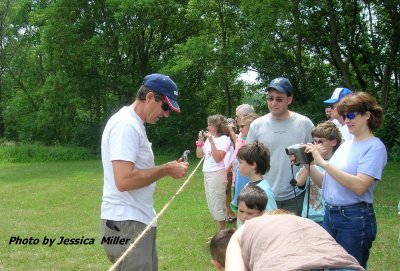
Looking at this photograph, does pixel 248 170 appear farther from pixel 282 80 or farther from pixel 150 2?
pixel 150 2

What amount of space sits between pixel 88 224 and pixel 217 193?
262 centimetres

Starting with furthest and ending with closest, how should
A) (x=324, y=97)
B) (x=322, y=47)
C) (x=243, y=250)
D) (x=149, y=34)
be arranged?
(x=149, y=34)
(x=322, y=47)
(x=324, y=97)
(x=243, y=250)

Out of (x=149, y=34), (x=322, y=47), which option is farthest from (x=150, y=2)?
(x=322, y=47)

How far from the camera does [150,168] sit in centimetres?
285

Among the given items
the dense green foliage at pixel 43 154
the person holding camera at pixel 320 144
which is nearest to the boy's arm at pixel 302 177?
the person holding camera at pixel 320 144

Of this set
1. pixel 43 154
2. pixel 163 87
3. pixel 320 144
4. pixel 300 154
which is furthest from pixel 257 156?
pixel 43 154

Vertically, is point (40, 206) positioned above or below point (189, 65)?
below

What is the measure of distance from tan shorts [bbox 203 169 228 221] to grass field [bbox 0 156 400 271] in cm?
→ 44

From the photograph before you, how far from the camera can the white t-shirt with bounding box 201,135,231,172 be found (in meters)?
6.46

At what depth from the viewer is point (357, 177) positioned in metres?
3.00

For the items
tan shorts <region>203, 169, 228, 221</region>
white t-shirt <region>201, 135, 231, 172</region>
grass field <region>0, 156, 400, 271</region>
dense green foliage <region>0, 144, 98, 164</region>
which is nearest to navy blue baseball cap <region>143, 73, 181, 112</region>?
grass field <region>0, 156, 400, 271</region>

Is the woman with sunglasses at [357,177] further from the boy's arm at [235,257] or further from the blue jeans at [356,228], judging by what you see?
the boy's arm at [235,257]

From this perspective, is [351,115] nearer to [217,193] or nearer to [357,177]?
[357,177]

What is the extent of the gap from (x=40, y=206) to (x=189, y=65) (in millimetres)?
11825
